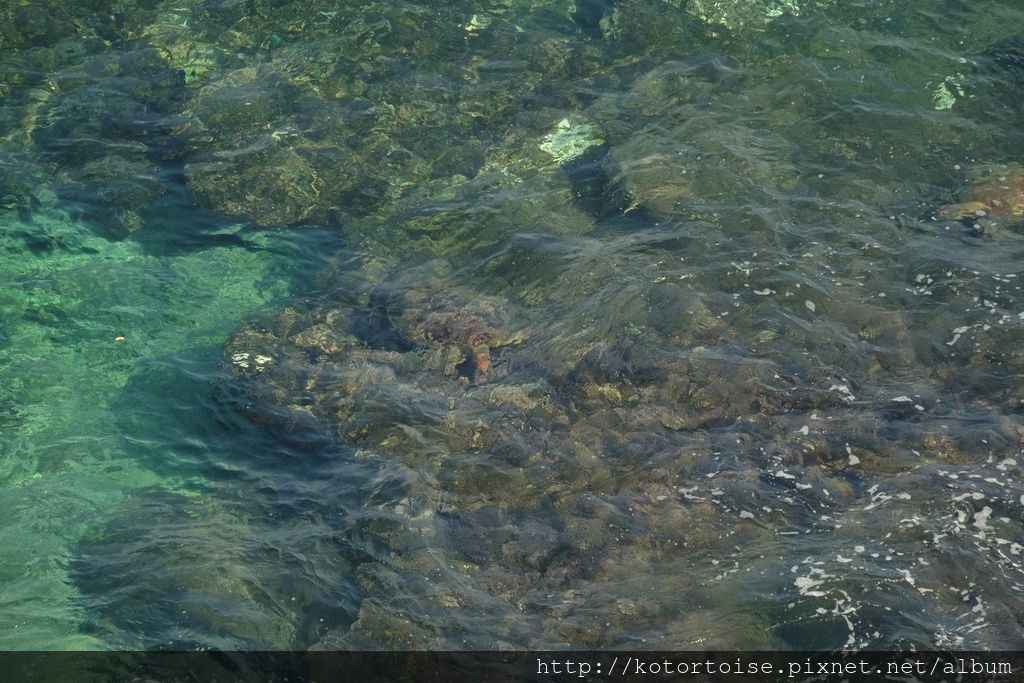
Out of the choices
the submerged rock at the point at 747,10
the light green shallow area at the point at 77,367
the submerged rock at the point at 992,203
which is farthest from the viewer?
the submerged rock at the point at 747,10

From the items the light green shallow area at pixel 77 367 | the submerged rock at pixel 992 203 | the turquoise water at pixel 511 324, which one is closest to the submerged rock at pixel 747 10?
the turquoise water at pixel 511 324

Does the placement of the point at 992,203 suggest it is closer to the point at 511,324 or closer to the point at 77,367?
the point at 511,324

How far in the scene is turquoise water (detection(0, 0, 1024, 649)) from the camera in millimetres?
5449

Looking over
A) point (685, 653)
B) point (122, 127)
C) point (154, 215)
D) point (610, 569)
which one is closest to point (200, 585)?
point (610, 569)

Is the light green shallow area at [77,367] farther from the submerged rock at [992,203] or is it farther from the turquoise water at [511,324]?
the submerged rock at [992,203]

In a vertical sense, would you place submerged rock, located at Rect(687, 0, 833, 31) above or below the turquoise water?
above

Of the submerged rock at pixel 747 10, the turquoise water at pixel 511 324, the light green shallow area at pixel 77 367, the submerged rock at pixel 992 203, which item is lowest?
the light green shallow area at pixel 77 367

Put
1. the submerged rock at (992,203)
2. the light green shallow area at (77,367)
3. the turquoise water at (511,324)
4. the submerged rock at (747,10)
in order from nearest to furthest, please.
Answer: the turquoise water at (511,324) → the light green shallow area at (77,367) → the submerged rock at (992,203) → the submerged rock at (747,10)

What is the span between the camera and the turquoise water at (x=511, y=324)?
545 centimetres

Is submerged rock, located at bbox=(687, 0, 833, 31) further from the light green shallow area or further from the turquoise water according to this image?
the light green shallow area

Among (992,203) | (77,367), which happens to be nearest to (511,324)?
(77,367)

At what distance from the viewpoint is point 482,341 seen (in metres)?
7.39

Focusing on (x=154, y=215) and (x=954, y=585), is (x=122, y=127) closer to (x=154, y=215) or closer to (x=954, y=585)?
(x=154, y=215)

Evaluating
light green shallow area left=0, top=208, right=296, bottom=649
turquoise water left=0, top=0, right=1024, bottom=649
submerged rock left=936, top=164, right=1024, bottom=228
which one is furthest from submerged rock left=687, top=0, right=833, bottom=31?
light green shallow area left=0, top=208, right=296, bottom=649
